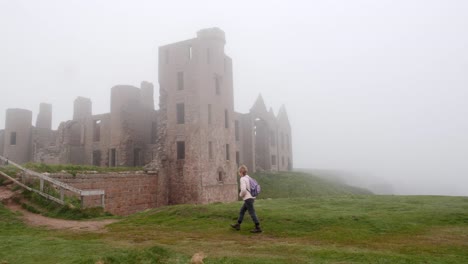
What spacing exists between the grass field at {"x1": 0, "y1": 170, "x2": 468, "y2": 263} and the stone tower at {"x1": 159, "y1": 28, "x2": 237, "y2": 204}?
1107 centimetres

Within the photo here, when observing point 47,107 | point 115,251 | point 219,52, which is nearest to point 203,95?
point 219,52

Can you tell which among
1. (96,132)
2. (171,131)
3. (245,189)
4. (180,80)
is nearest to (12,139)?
(96,132)

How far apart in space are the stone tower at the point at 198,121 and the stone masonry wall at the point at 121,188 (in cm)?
190

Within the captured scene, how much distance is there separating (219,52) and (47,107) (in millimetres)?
20864

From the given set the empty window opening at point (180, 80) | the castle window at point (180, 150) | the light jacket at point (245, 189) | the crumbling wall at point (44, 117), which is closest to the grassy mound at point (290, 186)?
the castle window at point (180, 150)

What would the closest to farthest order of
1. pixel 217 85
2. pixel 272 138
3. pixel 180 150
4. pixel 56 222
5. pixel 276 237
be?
1. pixel 276 237
2. pixel 56 222
3. pixel 180 150
4. pixel 217 85
5. pixel 272 138

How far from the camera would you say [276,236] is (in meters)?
8.48

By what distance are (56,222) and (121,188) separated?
856cm

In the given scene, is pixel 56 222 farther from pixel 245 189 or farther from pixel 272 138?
pixel 272 138

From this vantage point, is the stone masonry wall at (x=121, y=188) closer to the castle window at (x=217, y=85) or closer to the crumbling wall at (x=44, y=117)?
the castle window at (x=217, y=85)

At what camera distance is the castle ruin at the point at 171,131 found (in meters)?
23.9

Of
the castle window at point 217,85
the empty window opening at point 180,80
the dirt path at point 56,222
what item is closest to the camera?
the dirt path at point 56,222

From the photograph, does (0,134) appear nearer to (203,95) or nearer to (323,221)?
(203,95)

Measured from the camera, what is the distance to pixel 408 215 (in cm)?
982
